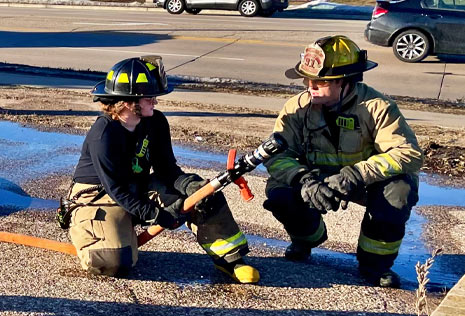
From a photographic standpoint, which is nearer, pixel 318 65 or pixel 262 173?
pixel 318 65

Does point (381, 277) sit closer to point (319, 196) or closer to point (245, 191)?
point (319, 196)

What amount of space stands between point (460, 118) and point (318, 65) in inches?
222

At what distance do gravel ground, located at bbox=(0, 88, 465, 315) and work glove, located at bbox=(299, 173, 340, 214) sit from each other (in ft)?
1.56

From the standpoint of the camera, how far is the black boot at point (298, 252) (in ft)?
15.2

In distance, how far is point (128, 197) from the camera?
417 cm

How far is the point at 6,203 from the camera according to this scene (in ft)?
18.2

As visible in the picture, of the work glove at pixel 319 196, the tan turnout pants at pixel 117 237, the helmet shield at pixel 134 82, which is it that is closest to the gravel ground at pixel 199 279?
the tan turnout pants at pixel 117 237

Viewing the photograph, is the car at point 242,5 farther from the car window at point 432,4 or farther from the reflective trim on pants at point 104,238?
the reflective trim on pants at point 104,238

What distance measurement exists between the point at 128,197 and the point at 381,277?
4.82ft

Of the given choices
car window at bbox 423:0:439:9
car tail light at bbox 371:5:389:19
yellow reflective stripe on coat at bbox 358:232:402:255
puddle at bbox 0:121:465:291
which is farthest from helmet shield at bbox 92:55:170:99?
car window at bbox 423:0:439:9

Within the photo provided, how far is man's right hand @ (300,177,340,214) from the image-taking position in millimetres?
4090

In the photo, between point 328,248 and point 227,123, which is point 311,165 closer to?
point 328,248

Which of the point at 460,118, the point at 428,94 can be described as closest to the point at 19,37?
the point at 428,94

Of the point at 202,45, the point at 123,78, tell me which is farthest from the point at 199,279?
the point at 202,45
